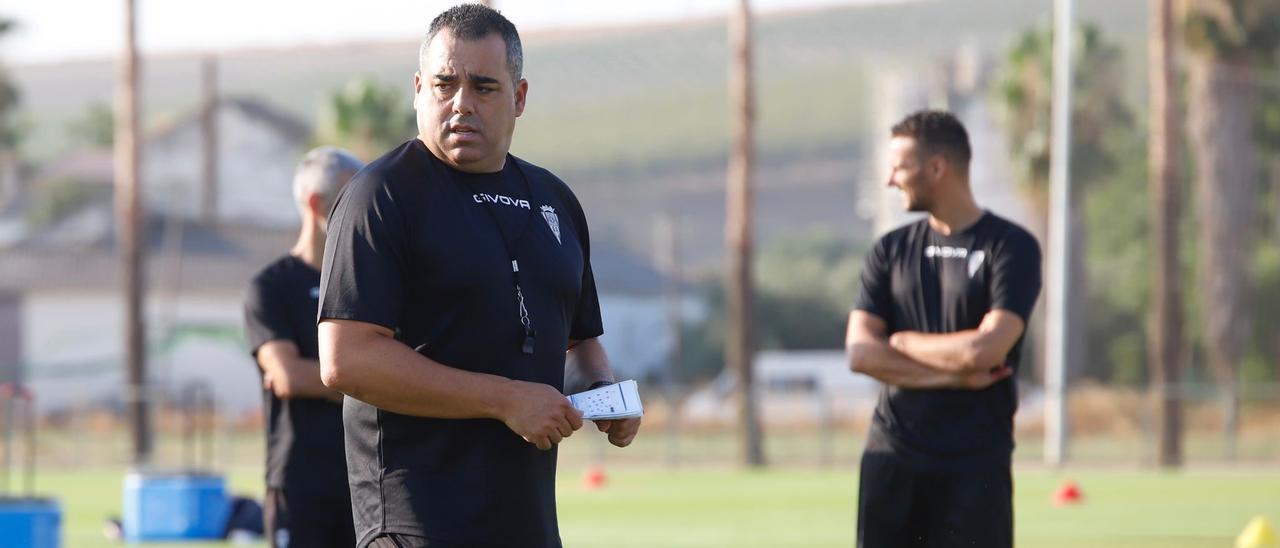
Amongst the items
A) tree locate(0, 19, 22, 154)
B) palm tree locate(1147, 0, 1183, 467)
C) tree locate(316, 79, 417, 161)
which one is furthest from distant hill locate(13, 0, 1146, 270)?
palm tree locate(1147, 0, 1183, 467)

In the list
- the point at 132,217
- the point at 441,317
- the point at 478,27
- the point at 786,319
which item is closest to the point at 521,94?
the point at 478,27

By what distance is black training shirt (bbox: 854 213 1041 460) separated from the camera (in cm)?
744

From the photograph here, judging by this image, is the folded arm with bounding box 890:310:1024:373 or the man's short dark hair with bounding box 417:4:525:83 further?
the folded arm with bounding box 890:310:1024:373

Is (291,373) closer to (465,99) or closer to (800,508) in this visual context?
(465,99)

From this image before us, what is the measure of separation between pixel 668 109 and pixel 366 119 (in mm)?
146229

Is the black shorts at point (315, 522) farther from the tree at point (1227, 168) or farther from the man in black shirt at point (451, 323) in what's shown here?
the tree at point (1227, 168)

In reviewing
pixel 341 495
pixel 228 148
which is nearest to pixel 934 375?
pixel 341 495

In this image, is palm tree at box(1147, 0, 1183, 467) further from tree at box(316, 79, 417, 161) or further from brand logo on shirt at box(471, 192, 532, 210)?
brand logo on shirt at box(471, 192, 532, 210)

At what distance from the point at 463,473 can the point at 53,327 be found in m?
73.7

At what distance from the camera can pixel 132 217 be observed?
37719mm

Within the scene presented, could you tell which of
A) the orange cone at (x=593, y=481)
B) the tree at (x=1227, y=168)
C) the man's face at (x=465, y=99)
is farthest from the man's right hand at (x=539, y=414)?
the tree at (x=1227, y=168)

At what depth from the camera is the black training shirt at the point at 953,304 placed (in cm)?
744

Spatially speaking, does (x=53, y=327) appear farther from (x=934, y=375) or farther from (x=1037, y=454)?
(x=934, y=375)

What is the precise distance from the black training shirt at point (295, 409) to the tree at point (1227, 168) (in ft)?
110
